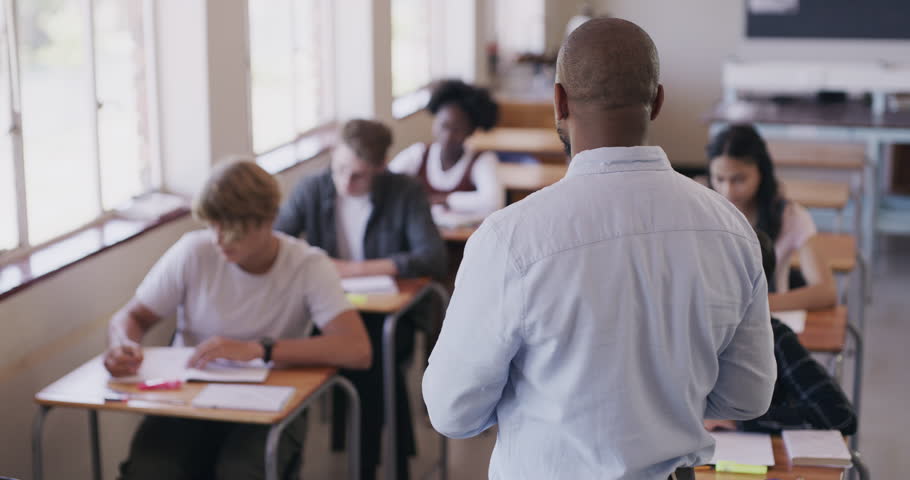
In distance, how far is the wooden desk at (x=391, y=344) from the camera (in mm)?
3656

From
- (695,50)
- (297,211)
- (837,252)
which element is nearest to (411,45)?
(695,50)

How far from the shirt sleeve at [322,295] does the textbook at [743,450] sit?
114 centimetres

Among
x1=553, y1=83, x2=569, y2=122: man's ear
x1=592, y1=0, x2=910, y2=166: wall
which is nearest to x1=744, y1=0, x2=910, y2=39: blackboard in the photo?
x1=592, y1=0, x2=910, y2=166: wall

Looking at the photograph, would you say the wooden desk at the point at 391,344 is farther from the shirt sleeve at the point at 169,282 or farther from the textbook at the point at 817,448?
the textbook at the point at 817,448

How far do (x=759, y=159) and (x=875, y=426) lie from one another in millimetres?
1514

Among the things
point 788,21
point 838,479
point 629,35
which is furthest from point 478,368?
point 788,21

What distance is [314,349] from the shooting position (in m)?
3.09

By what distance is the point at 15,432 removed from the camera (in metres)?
3.12

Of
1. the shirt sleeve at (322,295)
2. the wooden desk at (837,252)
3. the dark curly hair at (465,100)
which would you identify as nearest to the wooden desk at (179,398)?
the shirt sleeve at (322,295)

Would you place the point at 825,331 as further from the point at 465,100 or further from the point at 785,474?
the point at 465,100

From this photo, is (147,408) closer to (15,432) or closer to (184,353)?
(184,353)

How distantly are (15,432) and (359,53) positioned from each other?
317 cm

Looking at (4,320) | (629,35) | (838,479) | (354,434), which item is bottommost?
(354,434)

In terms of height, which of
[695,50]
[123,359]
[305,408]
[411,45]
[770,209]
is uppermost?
[411,45]
